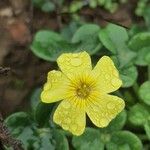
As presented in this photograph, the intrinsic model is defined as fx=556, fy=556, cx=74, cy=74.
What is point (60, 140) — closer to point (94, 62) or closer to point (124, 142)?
point (124, 142)

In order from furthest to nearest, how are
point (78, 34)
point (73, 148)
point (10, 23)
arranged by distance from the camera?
point (10, 23), point (78, 34), point (73, 148)

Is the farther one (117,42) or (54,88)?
(117,42)

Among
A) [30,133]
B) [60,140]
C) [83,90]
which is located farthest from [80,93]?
[30,133]

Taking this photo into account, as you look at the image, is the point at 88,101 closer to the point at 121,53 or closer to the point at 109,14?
the point at 121,53

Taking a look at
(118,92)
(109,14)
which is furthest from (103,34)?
(109,14)

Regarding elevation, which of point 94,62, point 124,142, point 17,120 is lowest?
point 124,142

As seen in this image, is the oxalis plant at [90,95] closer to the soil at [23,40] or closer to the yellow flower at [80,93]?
the yellow flower at [80,93]

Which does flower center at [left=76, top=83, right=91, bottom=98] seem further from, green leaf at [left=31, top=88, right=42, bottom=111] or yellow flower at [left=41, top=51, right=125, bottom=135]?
green leaf at [left=31, top=88, right=42, bottom=111]
